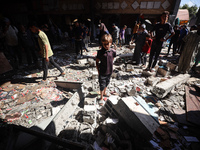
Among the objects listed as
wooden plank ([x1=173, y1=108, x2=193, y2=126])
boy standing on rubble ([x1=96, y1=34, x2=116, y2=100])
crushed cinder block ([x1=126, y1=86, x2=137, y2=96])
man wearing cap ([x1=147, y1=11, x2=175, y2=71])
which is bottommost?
wooden plank ([x1=173, y1=108, x2=193, y2=126])

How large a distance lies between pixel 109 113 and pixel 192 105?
8.07 ft

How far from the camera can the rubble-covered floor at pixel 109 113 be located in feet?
5.89

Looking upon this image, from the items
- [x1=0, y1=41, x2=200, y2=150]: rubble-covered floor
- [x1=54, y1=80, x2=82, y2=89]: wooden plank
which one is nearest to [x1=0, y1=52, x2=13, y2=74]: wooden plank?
[x1=0, y1=41, x2=200, y2=150]: rubble-covered floor

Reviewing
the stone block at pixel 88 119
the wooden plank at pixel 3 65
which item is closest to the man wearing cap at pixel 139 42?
the stone block at pixel 88 119

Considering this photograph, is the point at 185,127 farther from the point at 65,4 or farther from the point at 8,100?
the point at 65,4

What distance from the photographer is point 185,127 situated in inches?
91.4

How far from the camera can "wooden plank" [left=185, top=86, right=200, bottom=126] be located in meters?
2.44

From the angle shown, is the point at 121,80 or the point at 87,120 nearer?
the point at 87,120

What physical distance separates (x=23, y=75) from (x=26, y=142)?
3.91m

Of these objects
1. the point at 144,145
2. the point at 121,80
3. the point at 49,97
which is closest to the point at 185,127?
the point at 144,145

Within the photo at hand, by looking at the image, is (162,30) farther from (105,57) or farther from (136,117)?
(136,117)

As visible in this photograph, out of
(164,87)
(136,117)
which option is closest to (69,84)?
(136,117)

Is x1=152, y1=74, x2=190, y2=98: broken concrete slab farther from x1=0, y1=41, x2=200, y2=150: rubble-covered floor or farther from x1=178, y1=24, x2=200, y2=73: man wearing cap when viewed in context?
x1=178, y1=24, x2=200, y2=73: man wearing cap

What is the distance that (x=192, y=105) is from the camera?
283 cm
